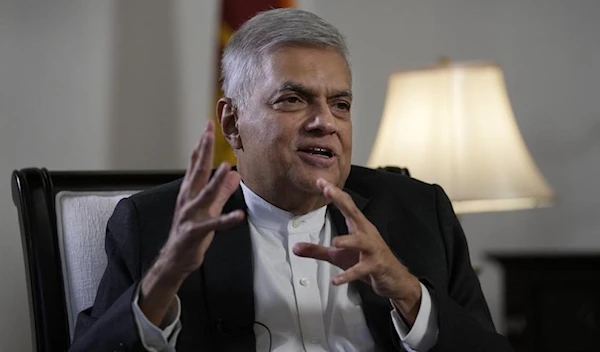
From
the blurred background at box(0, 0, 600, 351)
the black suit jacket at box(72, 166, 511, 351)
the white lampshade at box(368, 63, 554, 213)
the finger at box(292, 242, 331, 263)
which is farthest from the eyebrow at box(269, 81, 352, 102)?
the blurred background at box(0, 0, 600, 351)

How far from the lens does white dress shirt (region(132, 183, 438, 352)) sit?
1.68 metres

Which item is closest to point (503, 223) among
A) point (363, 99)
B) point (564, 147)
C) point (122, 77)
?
point (564, 147)

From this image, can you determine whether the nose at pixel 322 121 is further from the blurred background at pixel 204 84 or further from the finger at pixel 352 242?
the blurred background at pixel 204 84

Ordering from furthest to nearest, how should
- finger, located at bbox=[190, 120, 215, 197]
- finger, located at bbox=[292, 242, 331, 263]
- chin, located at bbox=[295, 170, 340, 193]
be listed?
chin, located at bbox=[295, 170, 340, 193], finger, located at bbox=[292, 242, 331, 263], finger, located at bbox=[190, 120, 215, 197]

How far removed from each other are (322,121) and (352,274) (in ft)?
1.17

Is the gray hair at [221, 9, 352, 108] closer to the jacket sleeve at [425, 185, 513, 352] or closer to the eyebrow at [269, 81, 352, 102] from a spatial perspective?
the eyebrow at [269, 81, 352, 102]

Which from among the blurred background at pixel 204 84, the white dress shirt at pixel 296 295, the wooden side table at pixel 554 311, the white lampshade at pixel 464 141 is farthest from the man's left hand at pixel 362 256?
the wooden side table at pixel 554 311

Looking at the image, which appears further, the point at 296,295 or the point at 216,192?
the point at 296,295

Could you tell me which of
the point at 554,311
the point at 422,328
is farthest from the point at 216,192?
the point at 554,311

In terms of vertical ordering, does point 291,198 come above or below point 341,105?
below

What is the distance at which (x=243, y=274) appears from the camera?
1696mm

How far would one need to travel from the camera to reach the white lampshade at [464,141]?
2.36 metres

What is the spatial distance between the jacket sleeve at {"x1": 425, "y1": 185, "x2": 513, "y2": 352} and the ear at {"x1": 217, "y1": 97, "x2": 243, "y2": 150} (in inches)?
16.0

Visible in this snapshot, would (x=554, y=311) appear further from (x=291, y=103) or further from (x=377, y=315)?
(x=291, y=103)
